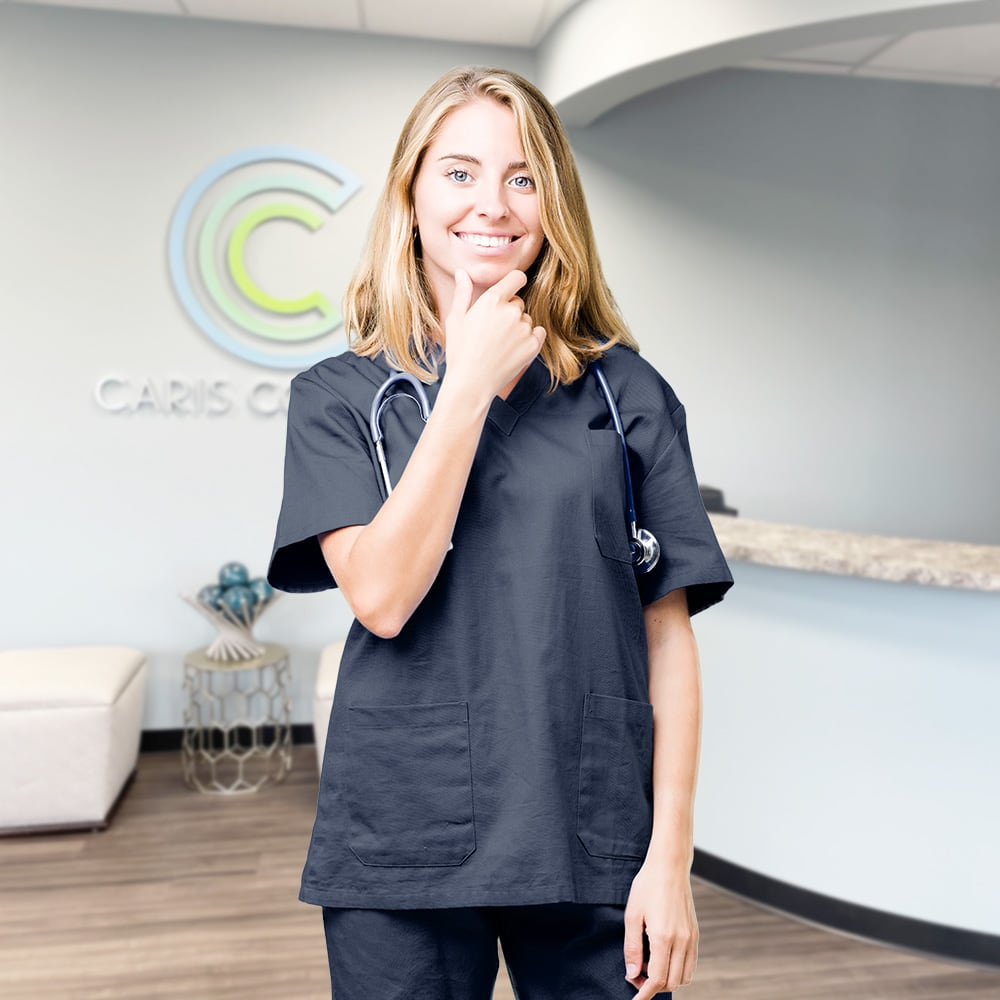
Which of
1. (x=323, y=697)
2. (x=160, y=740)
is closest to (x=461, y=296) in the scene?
(x=323, y=697)

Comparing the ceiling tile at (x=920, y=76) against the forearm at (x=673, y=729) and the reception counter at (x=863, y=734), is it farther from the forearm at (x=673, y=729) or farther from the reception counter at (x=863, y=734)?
the forearm at (x=673, y=729)

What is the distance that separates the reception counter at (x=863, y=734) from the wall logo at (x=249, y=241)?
184 centimetres

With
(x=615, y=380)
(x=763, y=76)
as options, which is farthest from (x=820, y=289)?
(x=615, y=380)

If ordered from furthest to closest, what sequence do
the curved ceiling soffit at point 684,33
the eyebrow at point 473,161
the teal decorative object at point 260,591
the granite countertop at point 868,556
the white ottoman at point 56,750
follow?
the teal decorative object at point 260,591 < the white ottoman at point 56,750 < the curved ceiling soffit at point 684,33 < the granite countertop at point 868,556 < the eyebrow at point 473,161

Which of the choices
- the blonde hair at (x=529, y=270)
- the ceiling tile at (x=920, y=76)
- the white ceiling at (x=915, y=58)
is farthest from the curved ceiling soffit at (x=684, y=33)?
the blonde hair at (x=529, y=270)

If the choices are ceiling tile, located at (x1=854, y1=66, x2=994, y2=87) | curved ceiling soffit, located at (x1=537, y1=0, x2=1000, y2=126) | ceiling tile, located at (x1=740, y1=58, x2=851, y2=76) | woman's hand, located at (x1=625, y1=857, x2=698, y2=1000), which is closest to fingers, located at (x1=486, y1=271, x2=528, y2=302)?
woman's hand, located at (x1=625, y1=857, x2=698, y2=1000)

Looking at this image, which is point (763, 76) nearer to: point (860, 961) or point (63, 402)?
point (63, 402)

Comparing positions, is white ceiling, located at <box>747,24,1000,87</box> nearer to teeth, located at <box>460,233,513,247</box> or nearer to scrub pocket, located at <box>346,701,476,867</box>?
teeth, located at <box>460,233,513,247</box>

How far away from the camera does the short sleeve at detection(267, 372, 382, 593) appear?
0.88m

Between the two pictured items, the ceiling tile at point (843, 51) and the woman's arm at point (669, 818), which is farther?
the ceiling tile at point (843, 51)

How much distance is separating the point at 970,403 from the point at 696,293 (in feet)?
4.50

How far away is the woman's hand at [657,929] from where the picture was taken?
84 cm

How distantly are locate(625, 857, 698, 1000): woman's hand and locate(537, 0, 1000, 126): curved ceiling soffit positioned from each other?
2339 mm

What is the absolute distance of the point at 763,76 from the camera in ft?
12.7
